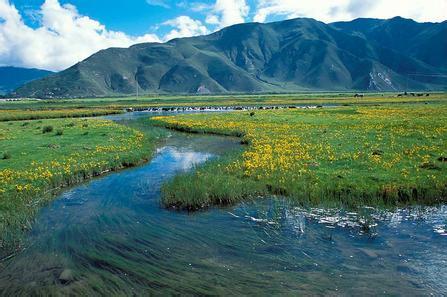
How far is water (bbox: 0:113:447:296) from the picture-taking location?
11250mm

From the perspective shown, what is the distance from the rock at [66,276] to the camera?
38.5 ft

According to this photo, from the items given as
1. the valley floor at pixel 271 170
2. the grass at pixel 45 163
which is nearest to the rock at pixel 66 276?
the grass at pixel 45 163

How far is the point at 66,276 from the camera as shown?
1202cm

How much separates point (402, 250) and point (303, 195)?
6243 mm

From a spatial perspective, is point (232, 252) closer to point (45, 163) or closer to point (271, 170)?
point (271, 170)

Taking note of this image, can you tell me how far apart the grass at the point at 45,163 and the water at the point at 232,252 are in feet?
3.19

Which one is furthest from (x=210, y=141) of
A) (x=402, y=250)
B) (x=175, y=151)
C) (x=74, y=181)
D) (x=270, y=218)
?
(x=402, y=250)

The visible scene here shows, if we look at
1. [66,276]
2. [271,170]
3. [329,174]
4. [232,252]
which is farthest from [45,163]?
[329,174]

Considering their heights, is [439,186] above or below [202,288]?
above

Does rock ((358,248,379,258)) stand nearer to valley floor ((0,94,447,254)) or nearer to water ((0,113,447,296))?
water ((0,113,447,296))

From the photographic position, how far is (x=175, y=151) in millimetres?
36688

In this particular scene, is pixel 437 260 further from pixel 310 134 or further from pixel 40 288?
pixel 310 134

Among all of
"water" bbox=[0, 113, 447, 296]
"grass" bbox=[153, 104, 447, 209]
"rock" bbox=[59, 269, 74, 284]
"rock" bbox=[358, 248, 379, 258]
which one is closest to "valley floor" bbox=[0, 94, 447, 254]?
"grass" bbox=[153, 104, 447, 209]

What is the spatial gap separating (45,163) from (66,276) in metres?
17.2
